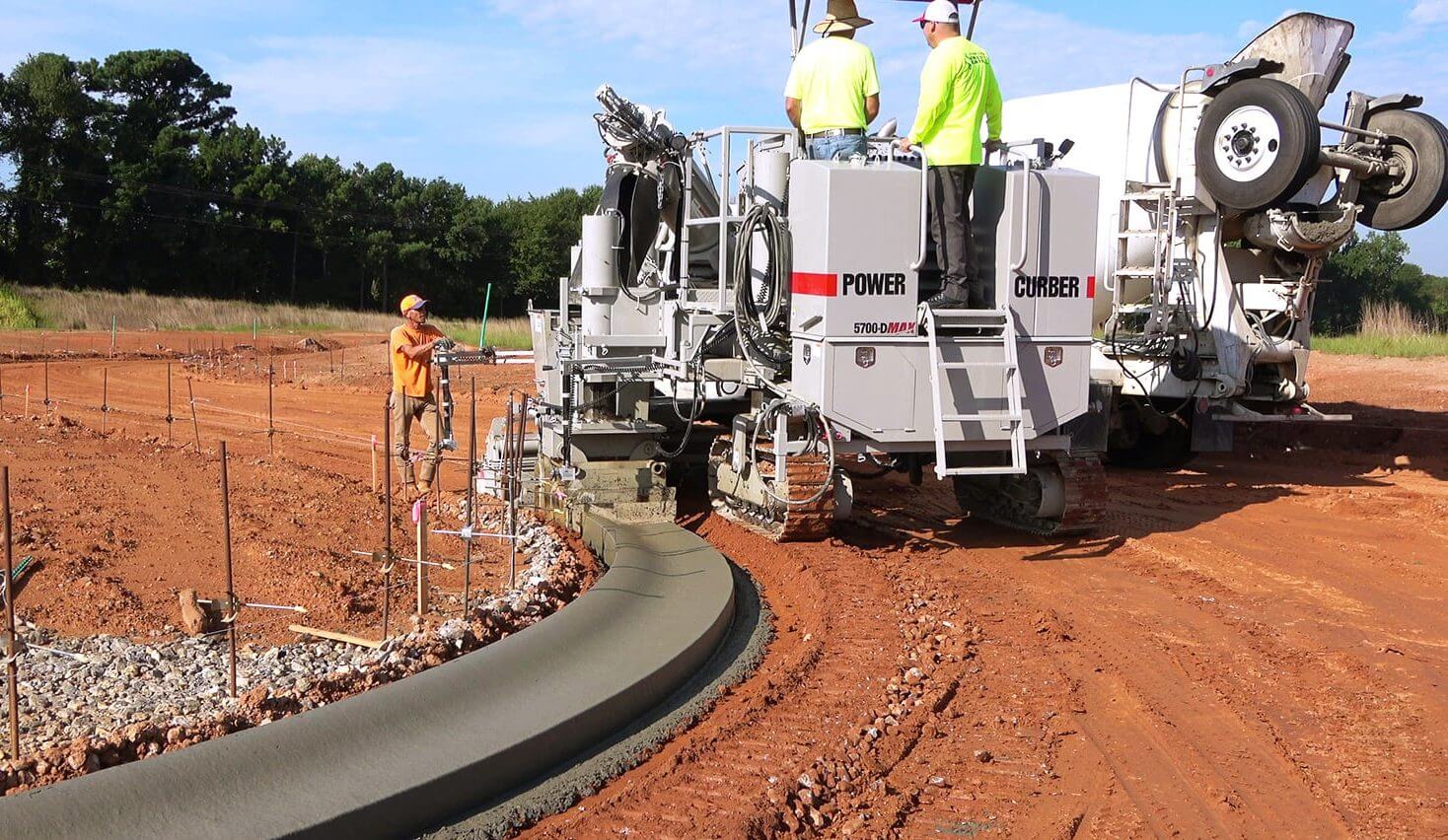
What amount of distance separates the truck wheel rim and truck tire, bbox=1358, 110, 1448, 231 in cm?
165

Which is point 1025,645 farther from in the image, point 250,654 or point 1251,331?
point 1251,331

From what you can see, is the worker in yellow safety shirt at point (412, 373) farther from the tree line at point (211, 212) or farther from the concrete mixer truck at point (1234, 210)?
the tree line at point (211, 212)

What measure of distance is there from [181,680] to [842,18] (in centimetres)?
658

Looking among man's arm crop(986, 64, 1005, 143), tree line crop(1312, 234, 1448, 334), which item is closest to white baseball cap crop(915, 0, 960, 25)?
man's arm crop(986, 64, 1005, 143)

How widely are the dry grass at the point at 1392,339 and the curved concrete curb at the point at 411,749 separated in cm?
2058

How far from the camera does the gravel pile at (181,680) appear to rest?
443 cm

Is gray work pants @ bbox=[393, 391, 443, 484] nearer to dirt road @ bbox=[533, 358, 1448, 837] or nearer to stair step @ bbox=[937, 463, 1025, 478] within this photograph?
dirt road @ bbox=[533, 358, 1448, 837]

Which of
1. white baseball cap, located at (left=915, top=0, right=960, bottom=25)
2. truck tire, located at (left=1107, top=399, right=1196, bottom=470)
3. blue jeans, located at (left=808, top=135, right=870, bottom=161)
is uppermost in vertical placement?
white baseball cap, located at (left=915, top=0, right=960, bottom=25)

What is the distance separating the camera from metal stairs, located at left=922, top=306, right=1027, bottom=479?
8.16 m

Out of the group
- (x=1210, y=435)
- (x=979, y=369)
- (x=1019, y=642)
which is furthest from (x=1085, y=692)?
(x=1210, y=435)

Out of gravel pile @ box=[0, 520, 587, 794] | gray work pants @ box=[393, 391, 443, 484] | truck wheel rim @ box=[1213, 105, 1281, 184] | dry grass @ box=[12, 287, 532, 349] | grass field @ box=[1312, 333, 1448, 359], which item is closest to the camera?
gravel pile @ box=[0, 520, 587, 794]

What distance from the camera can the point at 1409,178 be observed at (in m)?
12.2

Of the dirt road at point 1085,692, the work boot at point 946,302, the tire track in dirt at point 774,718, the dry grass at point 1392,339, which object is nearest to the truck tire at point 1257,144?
the dirt road at point 1085,692

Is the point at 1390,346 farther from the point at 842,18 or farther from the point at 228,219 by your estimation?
the point at 228,219
